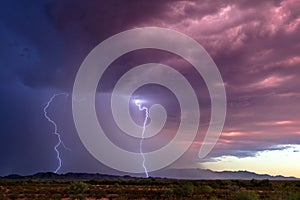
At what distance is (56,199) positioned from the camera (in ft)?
184

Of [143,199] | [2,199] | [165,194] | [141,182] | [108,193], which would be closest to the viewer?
[2,199]

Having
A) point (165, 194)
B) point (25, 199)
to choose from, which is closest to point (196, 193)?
point (165, 194)

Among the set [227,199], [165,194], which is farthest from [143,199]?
[227,199]

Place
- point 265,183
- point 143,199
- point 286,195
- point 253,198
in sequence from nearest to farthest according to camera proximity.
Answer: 1. point 286,195
2. point 253,198
3. point 143,199
4. point 265,183

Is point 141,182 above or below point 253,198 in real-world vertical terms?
above

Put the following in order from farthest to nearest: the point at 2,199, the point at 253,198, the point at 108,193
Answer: the point at 108,193 → the point at 2,199 → the point at 253,198

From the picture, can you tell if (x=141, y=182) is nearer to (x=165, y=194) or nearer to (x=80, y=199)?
(x=165, y=194)

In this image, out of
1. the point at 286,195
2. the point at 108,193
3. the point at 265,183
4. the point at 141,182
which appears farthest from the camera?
the point at 141,182

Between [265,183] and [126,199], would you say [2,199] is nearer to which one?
[126,199]

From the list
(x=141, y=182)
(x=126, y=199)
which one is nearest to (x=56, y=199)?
(x=126, y=199)

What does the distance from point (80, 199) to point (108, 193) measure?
14.1 m

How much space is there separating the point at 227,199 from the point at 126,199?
44.6 feet

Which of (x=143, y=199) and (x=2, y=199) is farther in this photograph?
(x=143, y=199)

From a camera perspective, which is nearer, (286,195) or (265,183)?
(286,195)
